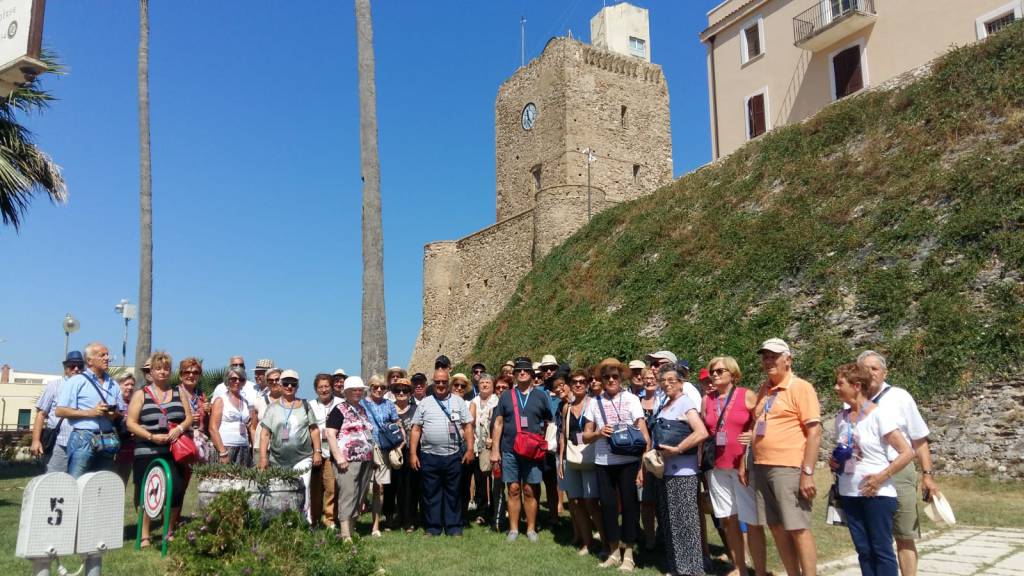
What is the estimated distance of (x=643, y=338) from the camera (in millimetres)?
15703

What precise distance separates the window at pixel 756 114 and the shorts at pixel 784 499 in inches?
771

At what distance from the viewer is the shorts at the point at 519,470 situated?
278 inches

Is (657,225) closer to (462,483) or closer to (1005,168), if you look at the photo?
(1005,168)

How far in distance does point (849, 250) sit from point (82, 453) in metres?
12.6

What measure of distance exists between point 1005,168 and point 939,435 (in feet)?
17.2

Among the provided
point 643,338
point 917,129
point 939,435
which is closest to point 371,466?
point 939,435

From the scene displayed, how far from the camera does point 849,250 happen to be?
13039 mm

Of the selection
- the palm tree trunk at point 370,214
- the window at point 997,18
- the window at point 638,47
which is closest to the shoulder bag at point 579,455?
→ the palm tree trunk at point 370,214

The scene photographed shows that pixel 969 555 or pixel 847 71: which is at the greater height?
pixel 847 71

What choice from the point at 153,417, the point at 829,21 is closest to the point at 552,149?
the point at 829,21

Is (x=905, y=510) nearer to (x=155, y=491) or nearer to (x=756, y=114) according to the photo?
(x=155, y=491)

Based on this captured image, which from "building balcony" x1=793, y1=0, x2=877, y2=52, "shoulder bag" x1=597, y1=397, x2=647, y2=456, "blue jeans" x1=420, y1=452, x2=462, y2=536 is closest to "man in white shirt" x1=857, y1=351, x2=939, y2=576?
"shoulder bag" x1=597, y1=397, x2=647, y2=456

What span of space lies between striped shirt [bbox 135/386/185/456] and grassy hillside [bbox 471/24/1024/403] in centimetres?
966

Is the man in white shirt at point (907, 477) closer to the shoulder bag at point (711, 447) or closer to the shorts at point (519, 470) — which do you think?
the shoulder bag at point (711, 447)
